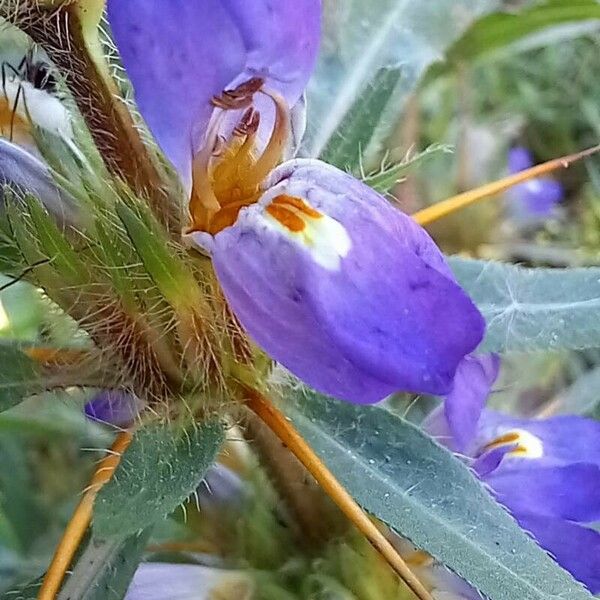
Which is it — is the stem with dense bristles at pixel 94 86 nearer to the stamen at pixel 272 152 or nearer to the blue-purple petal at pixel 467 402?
the stamen at pixel 272 152

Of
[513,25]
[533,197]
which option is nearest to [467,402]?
[513,25]

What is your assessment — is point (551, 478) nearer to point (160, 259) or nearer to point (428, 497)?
point (428, 497)

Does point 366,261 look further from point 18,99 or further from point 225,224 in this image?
point 18,99

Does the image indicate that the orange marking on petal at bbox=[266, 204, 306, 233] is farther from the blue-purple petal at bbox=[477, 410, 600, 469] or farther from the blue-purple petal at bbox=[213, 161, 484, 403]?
the blue-purple petal at bbox=[477, 410, 600, 469]

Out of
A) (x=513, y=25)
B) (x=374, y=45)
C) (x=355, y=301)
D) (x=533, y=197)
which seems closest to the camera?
(x=355, y=301)

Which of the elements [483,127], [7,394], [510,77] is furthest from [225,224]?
[510,77]

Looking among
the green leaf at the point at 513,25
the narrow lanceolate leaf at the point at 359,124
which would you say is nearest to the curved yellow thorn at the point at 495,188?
the narrow lanceolate leaf at the point at 359,124

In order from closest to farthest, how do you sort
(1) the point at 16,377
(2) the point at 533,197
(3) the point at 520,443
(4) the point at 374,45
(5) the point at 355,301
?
(5) the point at 355,301 → (1) the point at 16,377 → (3) the point at 520,443 → (4) the point at 374,45 → (2) the point at 533,197
